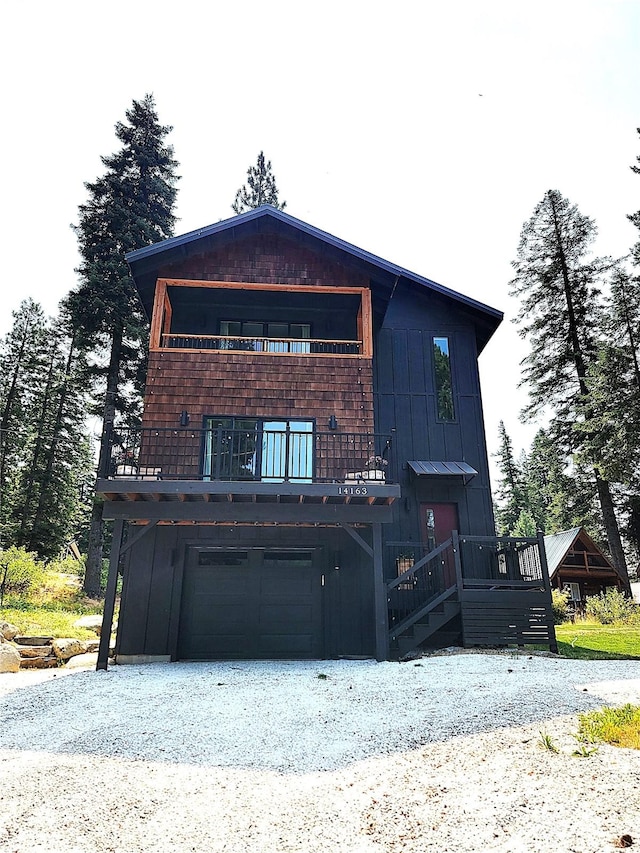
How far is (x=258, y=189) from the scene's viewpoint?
2691cm

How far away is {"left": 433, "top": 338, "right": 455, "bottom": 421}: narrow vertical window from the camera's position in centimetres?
1310

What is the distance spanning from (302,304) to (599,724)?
35.0ft

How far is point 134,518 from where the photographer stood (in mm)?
9422

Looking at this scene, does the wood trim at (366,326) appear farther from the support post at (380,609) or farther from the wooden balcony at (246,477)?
the support post at (380,609)

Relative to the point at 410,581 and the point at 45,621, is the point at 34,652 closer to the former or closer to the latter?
the point at 45,621

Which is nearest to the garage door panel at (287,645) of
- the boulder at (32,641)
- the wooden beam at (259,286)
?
the boulder at (32,641)

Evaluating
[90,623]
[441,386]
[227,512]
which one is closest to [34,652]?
[90,623]

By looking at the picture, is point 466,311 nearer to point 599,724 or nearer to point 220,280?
point 220,280

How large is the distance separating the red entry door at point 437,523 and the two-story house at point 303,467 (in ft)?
0.15

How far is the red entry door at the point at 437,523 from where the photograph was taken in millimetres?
11961

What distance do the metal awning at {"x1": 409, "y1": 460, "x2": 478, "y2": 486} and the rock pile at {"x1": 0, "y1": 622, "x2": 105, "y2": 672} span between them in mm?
8134

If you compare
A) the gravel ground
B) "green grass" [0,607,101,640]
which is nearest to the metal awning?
the gravel ground

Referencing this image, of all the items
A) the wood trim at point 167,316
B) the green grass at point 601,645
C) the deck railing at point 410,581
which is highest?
the wood trim at point 167,316

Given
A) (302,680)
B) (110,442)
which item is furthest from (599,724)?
(110,442)
